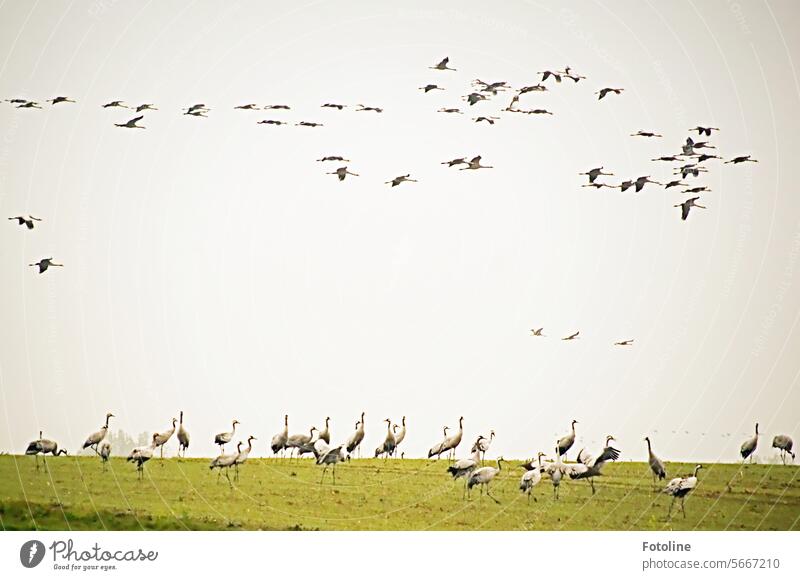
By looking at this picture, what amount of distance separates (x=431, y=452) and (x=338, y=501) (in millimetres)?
3118

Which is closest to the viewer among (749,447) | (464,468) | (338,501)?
(338,501)

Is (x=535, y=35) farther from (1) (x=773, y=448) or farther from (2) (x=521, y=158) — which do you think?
(1) (x=773, y=448)

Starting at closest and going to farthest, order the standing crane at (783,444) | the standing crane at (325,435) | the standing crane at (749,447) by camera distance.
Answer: the standing crane at (325,435), the standing crane at (749,447), the standing crane at (783,444)

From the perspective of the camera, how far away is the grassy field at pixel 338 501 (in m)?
26.8

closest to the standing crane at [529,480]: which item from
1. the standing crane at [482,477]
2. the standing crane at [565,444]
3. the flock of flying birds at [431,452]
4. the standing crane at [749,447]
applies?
A: the flock of flying birds at [431,452]

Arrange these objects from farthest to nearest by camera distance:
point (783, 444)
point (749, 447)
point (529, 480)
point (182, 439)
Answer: point (783, 444)
point (749, 447)
point (182, 439)
point (529, 480)

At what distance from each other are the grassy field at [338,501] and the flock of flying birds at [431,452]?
0.30 meters

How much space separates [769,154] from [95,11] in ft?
58.1

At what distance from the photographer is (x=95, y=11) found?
31578 mm

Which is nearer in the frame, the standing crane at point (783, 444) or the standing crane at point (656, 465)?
the standing crane at point (656, 465)

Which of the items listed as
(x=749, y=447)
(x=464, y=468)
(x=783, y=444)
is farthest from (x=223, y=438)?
(x=783, y=444)

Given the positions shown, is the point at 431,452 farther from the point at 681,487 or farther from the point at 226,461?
the point at 681,487

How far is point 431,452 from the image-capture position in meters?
29.9

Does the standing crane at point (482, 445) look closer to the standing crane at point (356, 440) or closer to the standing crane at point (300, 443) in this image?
the standing crane at point (356, 440)
